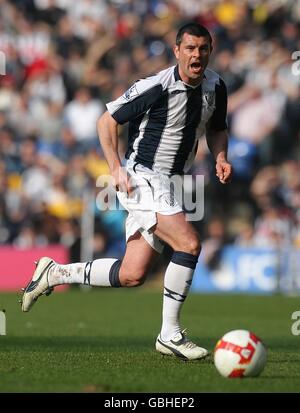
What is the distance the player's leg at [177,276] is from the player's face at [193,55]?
3.64 ft

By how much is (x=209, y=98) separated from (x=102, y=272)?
1.66m

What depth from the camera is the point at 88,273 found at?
8586mm

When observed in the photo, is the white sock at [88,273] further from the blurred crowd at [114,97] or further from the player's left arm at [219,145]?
the blurred crowd at [114,97]

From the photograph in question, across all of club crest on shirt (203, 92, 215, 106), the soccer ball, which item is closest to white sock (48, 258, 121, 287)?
club crest on shirt (203, 92, 215, 106)

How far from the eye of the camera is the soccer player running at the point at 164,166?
811cm

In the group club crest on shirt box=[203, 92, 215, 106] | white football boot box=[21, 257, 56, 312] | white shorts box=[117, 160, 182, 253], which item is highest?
club crest on shirt box=[203, 92, 215, 106]

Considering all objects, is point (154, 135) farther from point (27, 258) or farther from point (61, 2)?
point (61, 2)

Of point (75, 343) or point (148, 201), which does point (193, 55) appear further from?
point (75, 343)

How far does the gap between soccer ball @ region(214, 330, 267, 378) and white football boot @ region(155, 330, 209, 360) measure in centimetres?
103

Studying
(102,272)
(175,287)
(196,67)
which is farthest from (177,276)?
(196,67)

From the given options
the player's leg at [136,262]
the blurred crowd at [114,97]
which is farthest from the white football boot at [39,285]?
the blurred crowd at [114,97]

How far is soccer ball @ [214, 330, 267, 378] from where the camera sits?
22.2 ft

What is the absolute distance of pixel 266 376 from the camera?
7.00 meters

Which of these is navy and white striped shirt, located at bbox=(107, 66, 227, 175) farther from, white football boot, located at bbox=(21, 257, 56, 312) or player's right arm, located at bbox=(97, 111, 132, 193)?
white football boot, located at bbox=(21, 257, 56, 312)
